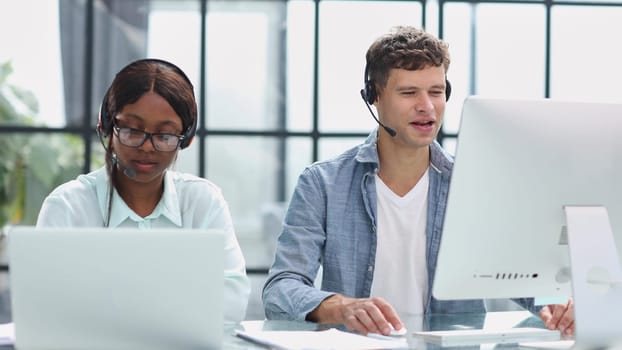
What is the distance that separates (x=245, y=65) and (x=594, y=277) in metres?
3.02

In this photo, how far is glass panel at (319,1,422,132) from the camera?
183 inches

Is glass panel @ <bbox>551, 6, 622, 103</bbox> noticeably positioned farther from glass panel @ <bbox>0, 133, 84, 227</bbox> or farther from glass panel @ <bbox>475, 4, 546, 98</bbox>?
glass panel @ <bbox>0, 133, 84, 227</bbox>

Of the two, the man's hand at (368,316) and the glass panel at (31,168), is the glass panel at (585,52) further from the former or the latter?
the man's hand at (368,316)

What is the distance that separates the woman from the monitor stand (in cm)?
81

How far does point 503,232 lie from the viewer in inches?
71.2

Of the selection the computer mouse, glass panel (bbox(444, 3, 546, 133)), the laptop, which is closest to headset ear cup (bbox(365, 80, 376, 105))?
the computer mouse

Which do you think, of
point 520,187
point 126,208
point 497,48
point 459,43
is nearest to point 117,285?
point 520,187

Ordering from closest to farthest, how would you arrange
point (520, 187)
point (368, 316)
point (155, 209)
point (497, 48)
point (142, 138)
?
point (520, 187) → point (368, 316) → point (142, 138) → point (155, 209) → point (497, 48)

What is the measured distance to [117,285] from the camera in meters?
1.55

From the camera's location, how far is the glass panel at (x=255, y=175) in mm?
4602

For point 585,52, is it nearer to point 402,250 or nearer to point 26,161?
point 402,250

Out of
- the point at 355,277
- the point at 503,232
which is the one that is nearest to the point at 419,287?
the point at 355,277

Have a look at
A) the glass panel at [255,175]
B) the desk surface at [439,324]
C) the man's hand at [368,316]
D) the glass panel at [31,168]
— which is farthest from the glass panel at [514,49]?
the man's hand at [368,316]

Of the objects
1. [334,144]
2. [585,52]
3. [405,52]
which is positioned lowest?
A: [334,144]
